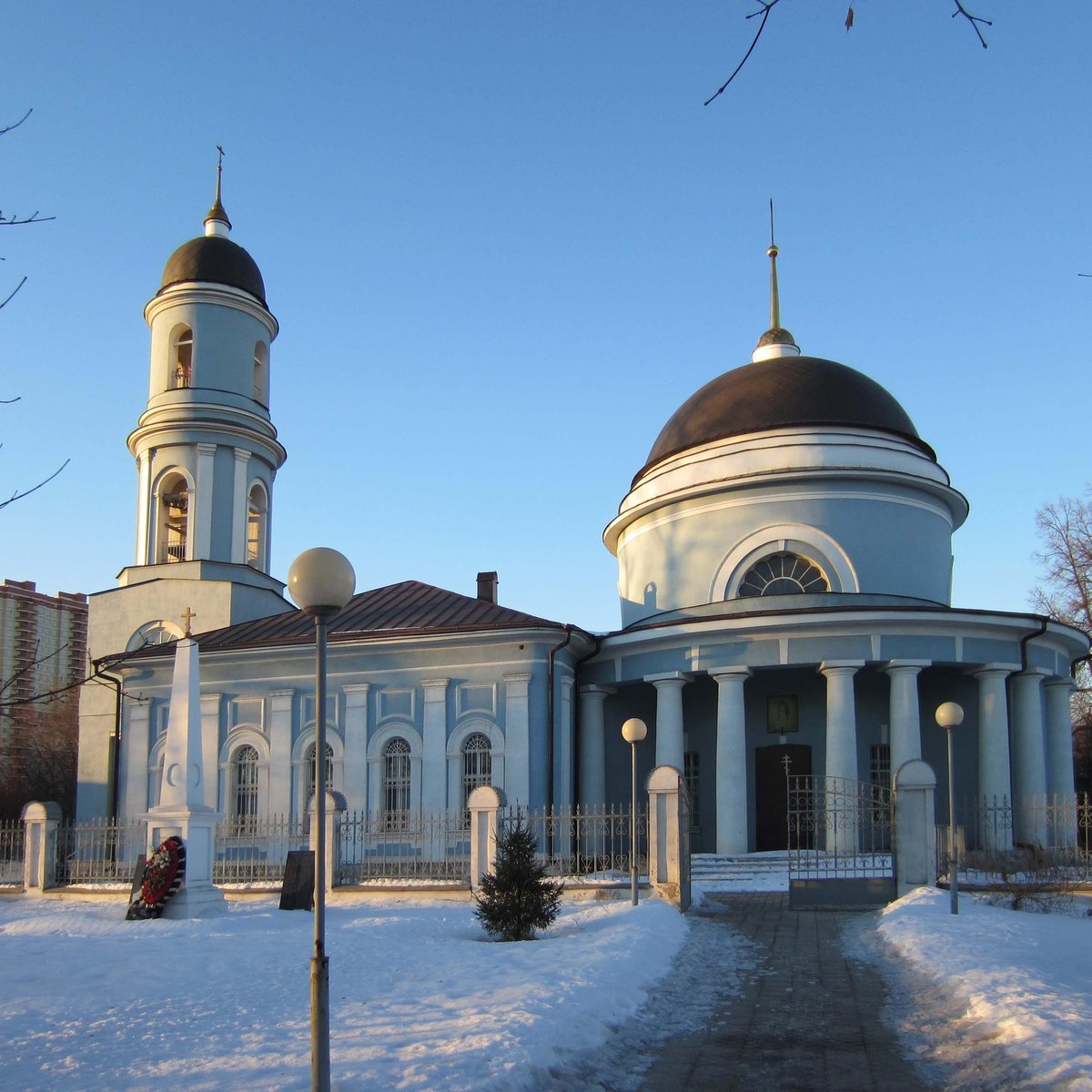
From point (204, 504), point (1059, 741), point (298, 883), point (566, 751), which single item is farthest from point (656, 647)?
point (204, 504)

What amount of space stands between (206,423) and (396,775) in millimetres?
9052

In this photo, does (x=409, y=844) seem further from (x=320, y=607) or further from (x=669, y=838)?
(x=320, y=607)

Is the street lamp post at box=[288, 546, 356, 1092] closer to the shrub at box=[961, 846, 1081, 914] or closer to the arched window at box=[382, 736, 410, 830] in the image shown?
the shrub at box=[961, 846, 1081, 914]

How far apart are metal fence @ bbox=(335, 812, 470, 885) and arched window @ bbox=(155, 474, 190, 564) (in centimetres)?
796

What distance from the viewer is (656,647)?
22.4 m

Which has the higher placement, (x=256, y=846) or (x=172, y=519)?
(x=172, y=519)

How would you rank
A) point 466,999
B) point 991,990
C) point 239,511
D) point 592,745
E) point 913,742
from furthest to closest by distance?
point 239,511
point 592,745
point 913,742
point 991,990
point 466,999

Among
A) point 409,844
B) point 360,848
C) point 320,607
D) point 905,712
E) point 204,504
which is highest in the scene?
point 204,504

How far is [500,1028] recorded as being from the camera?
6.97 meters

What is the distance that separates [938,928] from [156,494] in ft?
65.7

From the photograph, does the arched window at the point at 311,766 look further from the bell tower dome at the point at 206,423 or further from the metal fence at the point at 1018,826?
the metal fence at the point at 1018,826

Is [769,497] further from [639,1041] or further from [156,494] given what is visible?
[639,1041]

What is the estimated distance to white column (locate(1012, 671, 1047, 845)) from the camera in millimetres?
21219

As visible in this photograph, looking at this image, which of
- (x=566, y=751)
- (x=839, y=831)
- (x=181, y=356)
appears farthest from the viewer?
(x=181, y=356)
